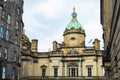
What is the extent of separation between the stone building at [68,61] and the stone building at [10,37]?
19324 mm

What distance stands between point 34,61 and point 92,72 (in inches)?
556

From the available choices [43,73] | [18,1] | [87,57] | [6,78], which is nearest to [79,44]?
[87,57]

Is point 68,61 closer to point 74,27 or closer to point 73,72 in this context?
point 73,72

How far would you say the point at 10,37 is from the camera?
36.2 m

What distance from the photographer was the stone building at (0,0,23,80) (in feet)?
110

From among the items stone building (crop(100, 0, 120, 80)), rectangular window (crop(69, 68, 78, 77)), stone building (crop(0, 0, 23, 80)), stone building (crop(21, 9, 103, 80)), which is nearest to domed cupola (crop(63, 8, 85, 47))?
stone building (crop(21, 9, 103, 80))

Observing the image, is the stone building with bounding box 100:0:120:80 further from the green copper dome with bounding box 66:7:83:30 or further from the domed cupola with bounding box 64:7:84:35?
the green copper dome with bounding box 66:7:83:30

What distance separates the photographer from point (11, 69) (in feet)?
117

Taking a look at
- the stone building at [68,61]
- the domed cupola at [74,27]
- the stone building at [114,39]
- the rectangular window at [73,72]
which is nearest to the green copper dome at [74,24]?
the domed cupola at [74,27]

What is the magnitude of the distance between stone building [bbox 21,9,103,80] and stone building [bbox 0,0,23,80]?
19324 mm

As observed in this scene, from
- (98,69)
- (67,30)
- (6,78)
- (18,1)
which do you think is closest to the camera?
(6,78)

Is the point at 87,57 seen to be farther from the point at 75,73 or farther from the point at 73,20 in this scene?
the point at 73,20

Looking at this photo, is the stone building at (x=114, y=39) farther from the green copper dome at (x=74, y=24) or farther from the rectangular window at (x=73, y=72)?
the green copper dome at (x=74, y=24)

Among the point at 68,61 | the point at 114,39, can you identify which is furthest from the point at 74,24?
the point at 114,39
